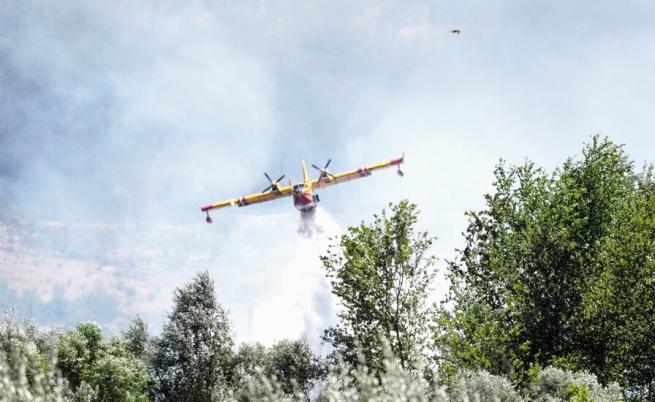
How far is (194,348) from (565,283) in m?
46.7

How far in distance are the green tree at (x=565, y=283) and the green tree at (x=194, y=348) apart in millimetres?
37584

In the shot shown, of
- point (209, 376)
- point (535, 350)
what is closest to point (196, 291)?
point (209, 376)

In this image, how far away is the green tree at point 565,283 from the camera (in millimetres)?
35969

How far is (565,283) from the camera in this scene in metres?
39.9

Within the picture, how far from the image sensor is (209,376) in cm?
7250

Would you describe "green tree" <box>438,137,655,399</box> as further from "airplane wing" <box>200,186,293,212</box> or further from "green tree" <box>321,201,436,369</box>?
"airplane wing" <box>200,186,293,212</box>

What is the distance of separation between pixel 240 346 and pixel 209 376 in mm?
11301

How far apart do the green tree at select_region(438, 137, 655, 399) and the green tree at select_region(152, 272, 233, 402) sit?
3758 centimetres

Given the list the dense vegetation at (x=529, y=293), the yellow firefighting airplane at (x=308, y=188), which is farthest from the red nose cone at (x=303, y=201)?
the dense vegetation at (x=529, y=293)

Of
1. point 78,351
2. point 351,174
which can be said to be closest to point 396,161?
point 351,174

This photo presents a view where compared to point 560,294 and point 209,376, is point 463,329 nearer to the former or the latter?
point 560,294

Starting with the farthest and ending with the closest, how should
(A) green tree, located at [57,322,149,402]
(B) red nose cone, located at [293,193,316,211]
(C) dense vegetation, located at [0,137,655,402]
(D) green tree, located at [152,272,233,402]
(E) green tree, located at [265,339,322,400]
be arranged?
(B) red nose cone, located at [293,193,316,211], (E) green tree, located at [265,339,322,400], (D) green tree, located at [152,272,233,402], (A) green tree, located at [57,322,149,402], (C) dense vegetation, located at [0,137,655,402]

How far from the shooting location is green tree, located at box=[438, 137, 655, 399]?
35969 mm

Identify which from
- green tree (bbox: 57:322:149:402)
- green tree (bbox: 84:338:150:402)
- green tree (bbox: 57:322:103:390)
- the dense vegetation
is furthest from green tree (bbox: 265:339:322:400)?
the dense vegetation
